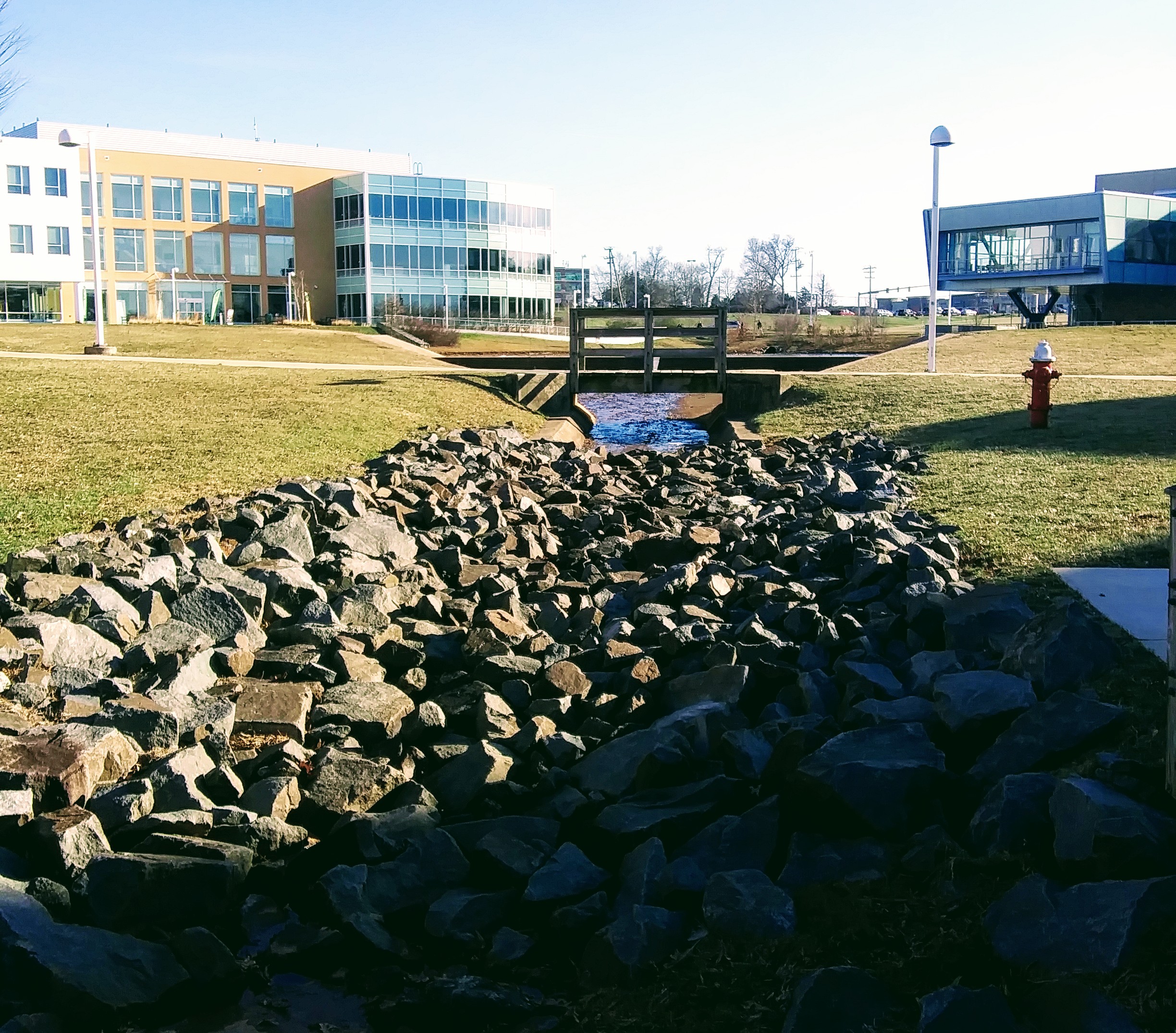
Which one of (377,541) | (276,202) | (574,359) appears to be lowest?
(377,541)

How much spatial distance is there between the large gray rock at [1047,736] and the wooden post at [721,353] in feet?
59.6

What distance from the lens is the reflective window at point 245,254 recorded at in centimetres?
7156

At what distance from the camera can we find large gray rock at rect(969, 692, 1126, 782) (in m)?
4.36

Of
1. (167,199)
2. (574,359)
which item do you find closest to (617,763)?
(574,359)

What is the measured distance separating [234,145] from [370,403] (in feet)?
204

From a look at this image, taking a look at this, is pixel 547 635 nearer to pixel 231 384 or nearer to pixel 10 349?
pixel 231 384

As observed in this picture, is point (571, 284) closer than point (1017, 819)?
No

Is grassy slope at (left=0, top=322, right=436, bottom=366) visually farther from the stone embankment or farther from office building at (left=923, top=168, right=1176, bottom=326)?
office building at (left=923, top=168, right=1176, bottom=326)

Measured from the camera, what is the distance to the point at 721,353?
74.2ft

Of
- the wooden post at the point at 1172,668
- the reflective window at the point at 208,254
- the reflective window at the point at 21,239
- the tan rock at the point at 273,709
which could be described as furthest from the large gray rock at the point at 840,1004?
the reflective window at the point at 208,254

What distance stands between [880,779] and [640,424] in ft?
68.9

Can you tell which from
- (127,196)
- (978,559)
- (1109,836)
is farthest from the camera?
(127,196)

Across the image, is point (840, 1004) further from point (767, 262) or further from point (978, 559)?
point (767, 262)

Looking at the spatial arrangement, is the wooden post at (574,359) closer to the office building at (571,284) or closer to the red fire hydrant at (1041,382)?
the red fire hydrant at (1041,382)
